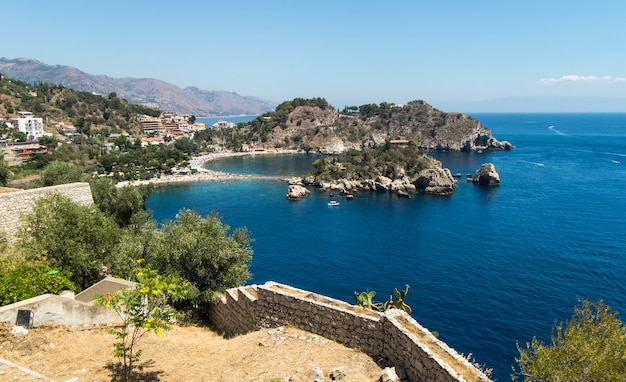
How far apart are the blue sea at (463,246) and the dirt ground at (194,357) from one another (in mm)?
19633

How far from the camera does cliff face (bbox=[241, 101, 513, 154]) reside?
157 meters

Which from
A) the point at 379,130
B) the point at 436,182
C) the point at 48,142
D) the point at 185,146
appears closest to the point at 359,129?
the point at 379,130

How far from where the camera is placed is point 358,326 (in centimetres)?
1059

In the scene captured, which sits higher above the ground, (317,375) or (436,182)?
(317,375)

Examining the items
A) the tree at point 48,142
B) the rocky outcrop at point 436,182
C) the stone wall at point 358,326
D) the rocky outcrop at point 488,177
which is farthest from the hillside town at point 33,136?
the rocky outcrop at point 488,177

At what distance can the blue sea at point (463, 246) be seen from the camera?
32.8 meters

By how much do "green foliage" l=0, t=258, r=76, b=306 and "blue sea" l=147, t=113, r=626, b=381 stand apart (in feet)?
81.3

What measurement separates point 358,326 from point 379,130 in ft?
548

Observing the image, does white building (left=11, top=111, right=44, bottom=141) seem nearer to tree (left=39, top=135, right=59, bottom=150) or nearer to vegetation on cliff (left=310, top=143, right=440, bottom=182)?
tree (left=39, top=135, right=59, bottom=150)

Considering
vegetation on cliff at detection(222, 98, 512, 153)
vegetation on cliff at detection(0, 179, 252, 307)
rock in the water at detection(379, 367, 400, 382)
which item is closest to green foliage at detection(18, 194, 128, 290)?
vegetation on cliff at detection(0, 179, 252, 307)

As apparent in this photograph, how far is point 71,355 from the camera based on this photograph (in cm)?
1015

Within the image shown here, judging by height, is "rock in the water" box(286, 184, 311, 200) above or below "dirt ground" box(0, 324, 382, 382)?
below

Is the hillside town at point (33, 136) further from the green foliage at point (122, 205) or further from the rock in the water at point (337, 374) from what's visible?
the rock in the water at point (337, 374)

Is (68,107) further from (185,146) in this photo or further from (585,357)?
(585,357)
